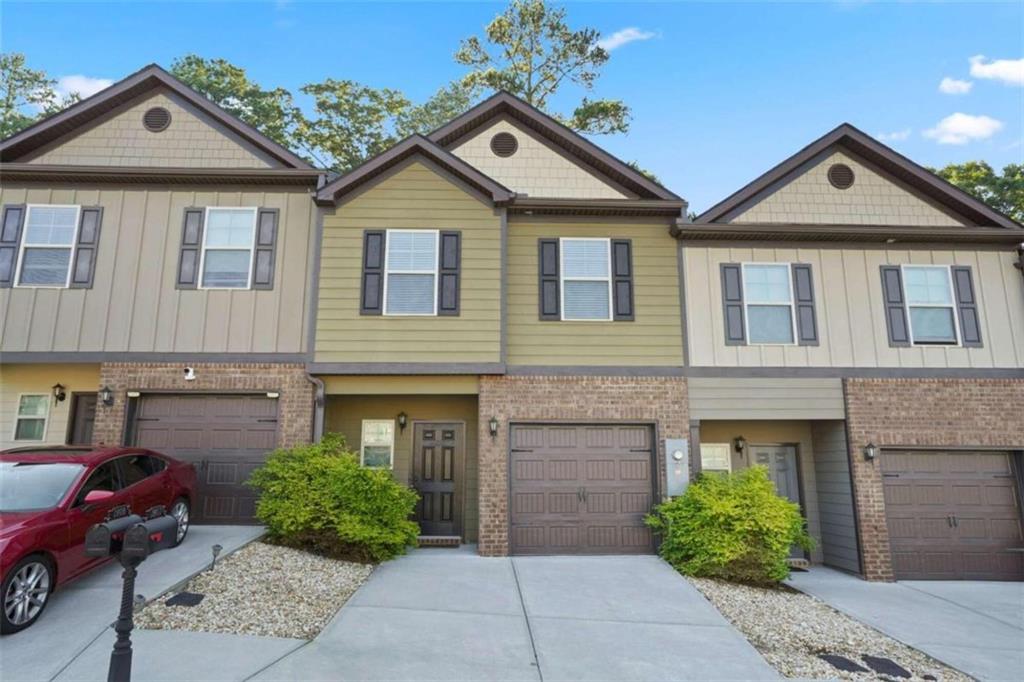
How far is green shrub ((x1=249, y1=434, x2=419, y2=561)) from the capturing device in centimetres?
788

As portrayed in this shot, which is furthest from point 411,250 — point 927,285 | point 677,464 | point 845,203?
point 927,285

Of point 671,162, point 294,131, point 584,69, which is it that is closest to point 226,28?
point 294,131

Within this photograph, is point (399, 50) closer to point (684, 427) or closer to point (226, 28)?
point (226, 28)

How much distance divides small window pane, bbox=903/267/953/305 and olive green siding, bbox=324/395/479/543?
8.34 m

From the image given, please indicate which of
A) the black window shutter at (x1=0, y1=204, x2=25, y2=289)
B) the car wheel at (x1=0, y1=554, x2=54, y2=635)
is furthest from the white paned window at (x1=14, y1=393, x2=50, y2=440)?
the car wheel at (x1=0, y1=554, x2=54, y2=635)

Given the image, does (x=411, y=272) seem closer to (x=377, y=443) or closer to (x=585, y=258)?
(x=585, y=258)

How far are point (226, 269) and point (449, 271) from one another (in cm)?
384

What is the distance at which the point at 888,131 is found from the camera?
52.2ft

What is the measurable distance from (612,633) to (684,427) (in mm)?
4356

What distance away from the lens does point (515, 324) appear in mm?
9680

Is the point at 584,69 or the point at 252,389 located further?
the point at 584,69

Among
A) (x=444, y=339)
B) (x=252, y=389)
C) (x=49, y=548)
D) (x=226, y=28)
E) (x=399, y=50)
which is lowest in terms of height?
(x=49, y=548)

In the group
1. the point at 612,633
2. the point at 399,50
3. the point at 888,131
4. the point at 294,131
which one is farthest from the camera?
the point at 294,131

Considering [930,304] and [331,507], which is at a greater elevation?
[930,304]
